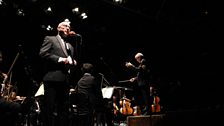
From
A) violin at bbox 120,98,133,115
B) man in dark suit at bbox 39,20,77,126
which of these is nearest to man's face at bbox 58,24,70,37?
man in dark suit at bbox 39,20,77,126

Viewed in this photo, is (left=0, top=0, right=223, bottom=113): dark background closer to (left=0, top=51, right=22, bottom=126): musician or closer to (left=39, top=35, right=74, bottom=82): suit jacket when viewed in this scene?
(left=39, top=35, right=74, bottom=82): suit jacket

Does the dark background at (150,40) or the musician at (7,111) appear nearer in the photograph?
the musician at (7,111)

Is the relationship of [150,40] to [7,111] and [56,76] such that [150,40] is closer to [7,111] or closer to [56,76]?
[56,76]

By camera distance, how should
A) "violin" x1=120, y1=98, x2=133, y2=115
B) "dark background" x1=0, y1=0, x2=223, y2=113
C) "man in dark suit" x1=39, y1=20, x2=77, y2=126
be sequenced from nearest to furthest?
"man in dark suit" x1=39, y1=20, x2=77, y2=126, "dark background" x1=0, y1=0, x2=223, y2=113, "violin" x1=120, y1=98, x2=133, y2=115

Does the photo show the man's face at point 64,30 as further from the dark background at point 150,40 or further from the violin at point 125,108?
the violin at point 125,108

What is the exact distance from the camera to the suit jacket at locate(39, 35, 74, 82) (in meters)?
3.35

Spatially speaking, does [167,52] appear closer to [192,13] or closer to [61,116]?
[192,13]

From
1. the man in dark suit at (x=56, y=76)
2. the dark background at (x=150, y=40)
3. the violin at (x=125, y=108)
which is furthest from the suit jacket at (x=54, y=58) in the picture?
the violin at (x=125, y=108)

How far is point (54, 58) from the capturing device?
3346mm

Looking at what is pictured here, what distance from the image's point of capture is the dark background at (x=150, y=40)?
3.58 m

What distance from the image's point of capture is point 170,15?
4.26 m

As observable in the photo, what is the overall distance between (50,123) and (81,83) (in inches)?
73.3

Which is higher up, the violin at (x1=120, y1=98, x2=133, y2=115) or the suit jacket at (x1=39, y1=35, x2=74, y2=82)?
the suit jacket at (x1=39, y1=35, x2=74, y2=82)

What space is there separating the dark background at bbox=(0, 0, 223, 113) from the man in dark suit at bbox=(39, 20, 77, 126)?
1.17 ft
